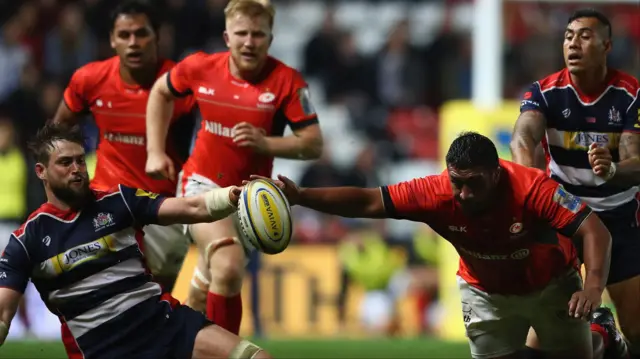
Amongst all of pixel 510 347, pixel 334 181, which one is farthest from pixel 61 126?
pixel 334 181

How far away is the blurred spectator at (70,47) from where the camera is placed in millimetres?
16031

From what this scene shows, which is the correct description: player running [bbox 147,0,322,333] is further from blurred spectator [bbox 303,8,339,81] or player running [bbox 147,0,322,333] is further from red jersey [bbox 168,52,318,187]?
blurred spectator [bbox 303,8,339,81]

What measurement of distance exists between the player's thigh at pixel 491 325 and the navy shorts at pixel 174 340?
60.9 inches

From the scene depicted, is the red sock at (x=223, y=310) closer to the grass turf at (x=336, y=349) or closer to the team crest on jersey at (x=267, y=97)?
the team crest on jersey at (x=267, y=97)

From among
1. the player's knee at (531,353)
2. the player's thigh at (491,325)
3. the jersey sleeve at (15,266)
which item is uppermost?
the jersey sleeve at (15,266)

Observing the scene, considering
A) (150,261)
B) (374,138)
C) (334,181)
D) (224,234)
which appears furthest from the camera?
(374,138)

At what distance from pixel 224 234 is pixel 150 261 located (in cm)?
113

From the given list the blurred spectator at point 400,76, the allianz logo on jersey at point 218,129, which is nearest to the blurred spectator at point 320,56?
the blurred spectator at point 400,76

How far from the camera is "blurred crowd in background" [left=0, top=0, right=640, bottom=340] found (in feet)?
49.5

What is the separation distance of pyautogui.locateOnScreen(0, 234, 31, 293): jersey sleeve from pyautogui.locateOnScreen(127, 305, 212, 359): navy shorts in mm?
656

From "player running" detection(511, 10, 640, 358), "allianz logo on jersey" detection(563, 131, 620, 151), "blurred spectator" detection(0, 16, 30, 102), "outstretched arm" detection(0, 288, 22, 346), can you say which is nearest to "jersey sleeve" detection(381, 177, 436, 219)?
"player running" detection(511, 10, 640, 358)

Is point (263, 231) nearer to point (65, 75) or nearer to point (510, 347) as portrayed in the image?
point (510, 347)

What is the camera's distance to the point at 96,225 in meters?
6.38

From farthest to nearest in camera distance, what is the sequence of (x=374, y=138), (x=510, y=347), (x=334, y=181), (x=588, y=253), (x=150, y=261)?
(x=374, y=138) < (x=334, y=181) < (x=150, y=261) < (x=510, y=347) < (x=588, y=253)
